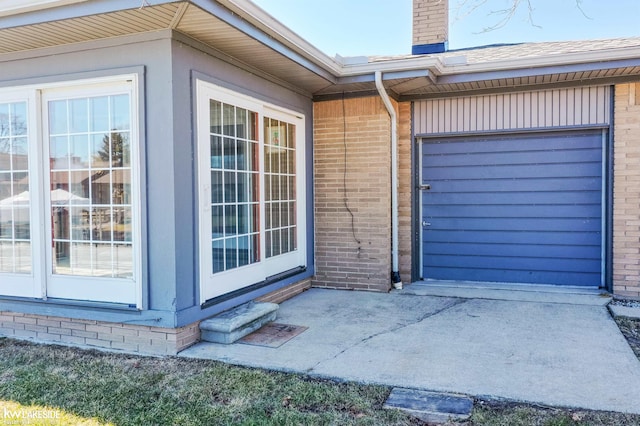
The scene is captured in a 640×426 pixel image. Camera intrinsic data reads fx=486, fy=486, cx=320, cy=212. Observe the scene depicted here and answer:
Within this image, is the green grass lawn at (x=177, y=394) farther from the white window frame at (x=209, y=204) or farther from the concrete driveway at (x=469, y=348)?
the white window frame at (x=209, y=204)

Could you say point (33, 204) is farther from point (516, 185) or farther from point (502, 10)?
point (516, 185)

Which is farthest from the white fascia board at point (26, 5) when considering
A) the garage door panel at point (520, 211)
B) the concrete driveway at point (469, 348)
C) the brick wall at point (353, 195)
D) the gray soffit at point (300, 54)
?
the garage door panel at point (520, 211)

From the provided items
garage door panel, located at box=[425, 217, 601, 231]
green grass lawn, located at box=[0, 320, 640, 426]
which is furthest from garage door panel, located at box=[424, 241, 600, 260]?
green grass lawn, located at box=[0, 320, 640, 426]

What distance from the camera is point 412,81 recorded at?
6094mm

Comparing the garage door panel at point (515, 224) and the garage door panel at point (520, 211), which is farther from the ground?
the garage door panel at point (520, 211)

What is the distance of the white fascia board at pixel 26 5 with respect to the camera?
3.63m

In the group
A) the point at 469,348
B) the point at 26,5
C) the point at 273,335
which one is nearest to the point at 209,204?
the point at 273,335

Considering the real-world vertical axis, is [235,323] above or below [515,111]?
below

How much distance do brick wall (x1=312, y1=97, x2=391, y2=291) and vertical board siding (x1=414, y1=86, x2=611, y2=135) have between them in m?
0.82

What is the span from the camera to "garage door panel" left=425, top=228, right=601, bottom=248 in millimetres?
6449

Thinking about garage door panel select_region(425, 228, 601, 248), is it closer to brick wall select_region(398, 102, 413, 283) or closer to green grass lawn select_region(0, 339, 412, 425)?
brick wall select_region(398, 102, 413, 283)

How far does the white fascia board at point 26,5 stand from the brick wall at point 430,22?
5.46 metres

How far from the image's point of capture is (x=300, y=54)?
202 inches

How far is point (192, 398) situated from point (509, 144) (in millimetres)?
5352
